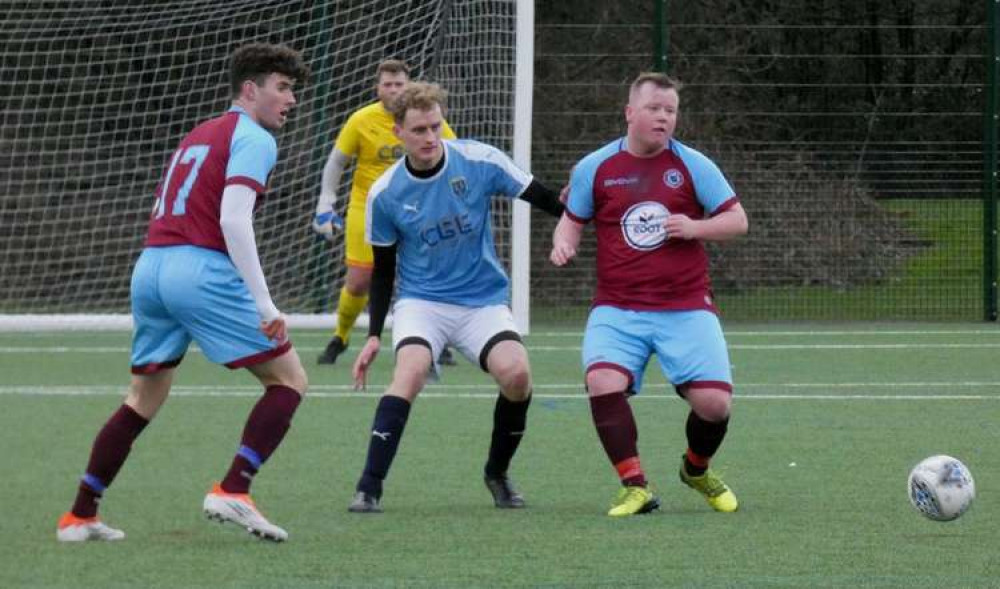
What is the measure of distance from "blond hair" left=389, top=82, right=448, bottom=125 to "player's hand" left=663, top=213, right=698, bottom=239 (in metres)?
0.93

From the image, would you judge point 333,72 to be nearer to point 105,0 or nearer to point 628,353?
point 105,0

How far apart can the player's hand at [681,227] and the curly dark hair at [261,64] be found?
1424 mm

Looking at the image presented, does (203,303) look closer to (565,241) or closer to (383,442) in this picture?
(383,442)

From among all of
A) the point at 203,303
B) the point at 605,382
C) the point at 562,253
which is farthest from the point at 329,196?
the point at 203,303

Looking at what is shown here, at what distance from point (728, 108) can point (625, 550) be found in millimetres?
9988

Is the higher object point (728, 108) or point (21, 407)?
point (728, 108)

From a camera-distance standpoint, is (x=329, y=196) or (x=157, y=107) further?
(x=157, y=107)

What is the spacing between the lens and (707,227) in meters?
6.44

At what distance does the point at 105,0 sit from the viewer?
15273mm

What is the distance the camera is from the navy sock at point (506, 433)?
6734 millimetres

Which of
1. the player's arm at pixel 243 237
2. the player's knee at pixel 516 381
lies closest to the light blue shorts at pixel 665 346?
the player's knee at pixel 516 381

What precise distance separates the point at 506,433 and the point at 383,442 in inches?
18.6

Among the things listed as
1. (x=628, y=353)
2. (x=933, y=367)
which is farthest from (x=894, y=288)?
(x=628, y=353)

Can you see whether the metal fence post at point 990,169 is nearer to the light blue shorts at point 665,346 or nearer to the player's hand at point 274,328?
the light blue shorts at point 665,346
